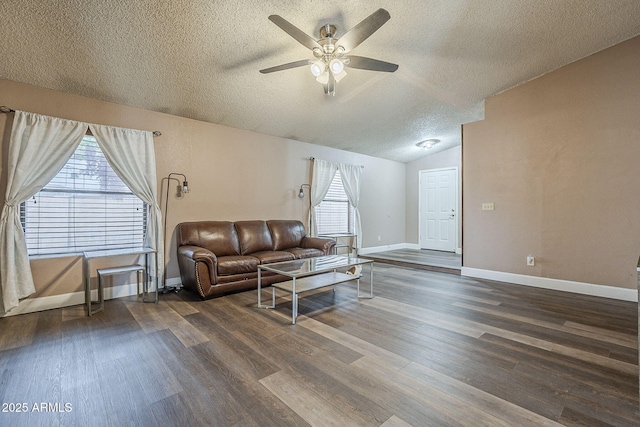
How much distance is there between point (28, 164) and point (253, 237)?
8.72ft

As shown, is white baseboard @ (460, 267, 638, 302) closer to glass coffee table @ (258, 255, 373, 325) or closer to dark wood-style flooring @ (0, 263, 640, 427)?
dark wood-style flooring @ (0, 263, 640, 427)

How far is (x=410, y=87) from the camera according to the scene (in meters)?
4.07

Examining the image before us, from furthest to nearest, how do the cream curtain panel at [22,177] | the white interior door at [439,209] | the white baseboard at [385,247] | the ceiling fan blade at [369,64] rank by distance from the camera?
the white interior door at [439,209], the white baseboard at [385,247], the cream curtain panel at [22,177], the ceiling fan blade at [369,64]

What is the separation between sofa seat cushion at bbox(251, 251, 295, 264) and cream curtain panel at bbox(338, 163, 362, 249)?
259cm

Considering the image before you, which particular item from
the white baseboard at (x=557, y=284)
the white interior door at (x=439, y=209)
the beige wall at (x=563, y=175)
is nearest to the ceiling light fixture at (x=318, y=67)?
the beige wall at (x=563, y=175)

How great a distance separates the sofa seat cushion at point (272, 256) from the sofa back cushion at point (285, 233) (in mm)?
540

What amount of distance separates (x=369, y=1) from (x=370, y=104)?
1.92m

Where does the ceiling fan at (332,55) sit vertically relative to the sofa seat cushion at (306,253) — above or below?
above

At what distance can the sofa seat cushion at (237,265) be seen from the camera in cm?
355

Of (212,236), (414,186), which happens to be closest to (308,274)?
(212,236)

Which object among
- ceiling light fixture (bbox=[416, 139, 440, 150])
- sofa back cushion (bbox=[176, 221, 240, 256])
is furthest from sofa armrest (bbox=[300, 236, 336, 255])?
ceiling light fixture (bbox=[416, 139, 440, 150])

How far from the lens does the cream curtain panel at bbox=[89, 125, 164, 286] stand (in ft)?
11.3

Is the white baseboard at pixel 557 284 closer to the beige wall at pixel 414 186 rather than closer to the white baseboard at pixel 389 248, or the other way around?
the white baseboard at pixel 389 248

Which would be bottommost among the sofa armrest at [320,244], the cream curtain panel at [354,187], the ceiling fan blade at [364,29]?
the sofa armrest at [320,244]
